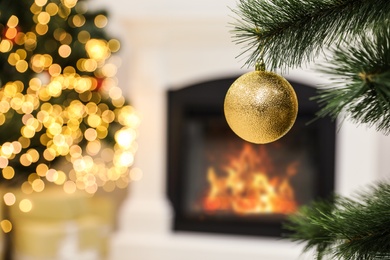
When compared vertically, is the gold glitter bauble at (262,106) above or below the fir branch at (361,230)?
above

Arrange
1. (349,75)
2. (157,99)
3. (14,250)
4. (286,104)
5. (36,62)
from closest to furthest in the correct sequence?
(349,75) < (286,104) < (36,62) < (14,250) < (157,99)

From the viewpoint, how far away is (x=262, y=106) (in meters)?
0.59

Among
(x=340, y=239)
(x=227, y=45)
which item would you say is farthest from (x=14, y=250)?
(x=340, y=239)

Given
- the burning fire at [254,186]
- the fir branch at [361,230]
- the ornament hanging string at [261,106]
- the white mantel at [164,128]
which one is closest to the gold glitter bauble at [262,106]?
the ornament hanging string at [261,106]

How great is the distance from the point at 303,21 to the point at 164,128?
85.5 inches

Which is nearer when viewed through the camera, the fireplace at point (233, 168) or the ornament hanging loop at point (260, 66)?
the ornament hanging loop at point (260, 66)

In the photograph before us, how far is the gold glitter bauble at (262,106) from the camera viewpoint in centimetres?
59

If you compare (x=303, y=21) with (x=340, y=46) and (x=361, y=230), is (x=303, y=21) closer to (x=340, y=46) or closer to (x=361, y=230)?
(x=340, y=46)

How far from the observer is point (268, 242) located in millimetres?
2596

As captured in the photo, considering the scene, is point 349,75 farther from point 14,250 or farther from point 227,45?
point 14,250

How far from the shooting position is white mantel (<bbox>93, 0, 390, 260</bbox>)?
249 cm

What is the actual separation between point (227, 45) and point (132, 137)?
0.61 m

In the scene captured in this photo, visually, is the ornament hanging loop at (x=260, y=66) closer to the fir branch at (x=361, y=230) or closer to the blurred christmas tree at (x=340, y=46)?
the blurred christmas tree at (x=340, y=46)

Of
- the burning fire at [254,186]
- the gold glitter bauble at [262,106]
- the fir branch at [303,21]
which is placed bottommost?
the burning fire at [254,186]
